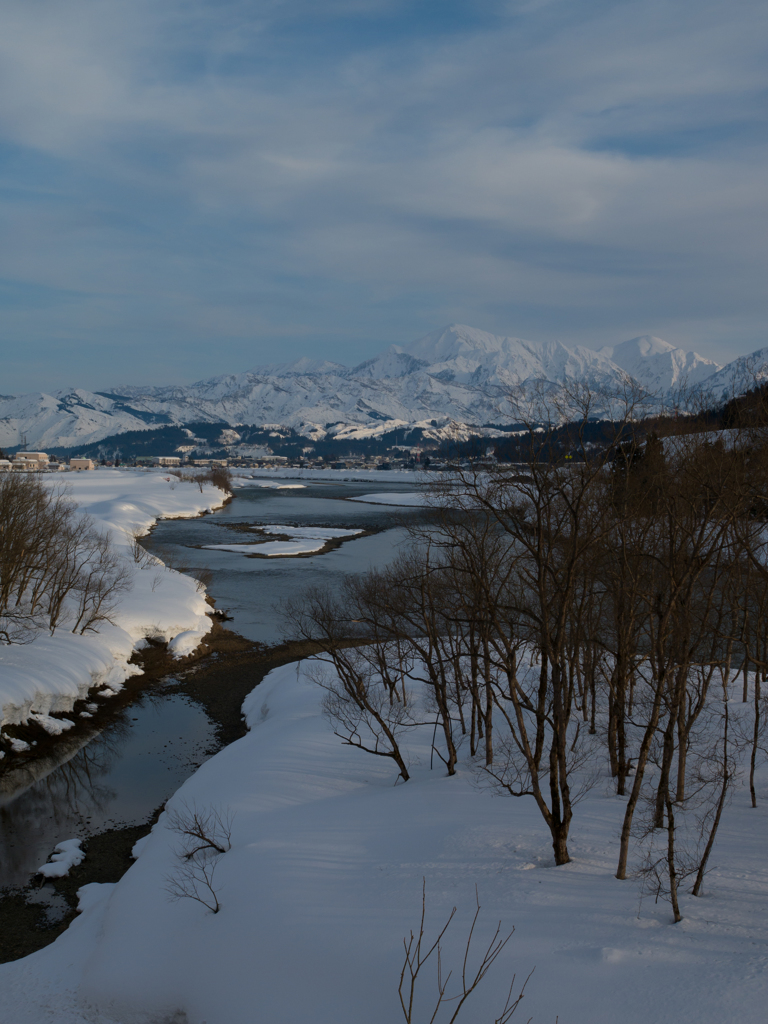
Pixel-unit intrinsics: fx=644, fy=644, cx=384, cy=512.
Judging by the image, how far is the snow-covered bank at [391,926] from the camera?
880cm

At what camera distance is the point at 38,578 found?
32344 millimetres

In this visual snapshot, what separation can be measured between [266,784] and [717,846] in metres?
11.3

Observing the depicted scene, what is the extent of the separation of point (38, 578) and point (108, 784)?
16.1m

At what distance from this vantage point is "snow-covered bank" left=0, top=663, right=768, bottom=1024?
8805 mm

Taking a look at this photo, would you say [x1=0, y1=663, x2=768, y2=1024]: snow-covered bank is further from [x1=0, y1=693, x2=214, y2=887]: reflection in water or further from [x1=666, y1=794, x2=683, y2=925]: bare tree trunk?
[x1=0, y1=693, x2=214, y2=887]: reflection in water

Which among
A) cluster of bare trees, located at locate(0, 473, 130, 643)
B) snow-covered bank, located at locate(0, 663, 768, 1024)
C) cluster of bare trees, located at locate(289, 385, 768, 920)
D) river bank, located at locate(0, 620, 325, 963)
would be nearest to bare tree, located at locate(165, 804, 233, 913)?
snow-covered bank, located at locate(0, 663, 768, 1024)

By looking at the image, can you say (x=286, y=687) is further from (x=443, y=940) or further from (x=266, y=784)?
(x=443, y=940)

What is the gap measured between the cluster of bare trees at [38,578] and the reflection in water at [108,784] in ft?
24.3

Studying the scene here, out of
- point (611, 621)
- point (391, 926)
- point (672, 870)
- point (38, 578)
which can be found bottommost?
point (391, 926)

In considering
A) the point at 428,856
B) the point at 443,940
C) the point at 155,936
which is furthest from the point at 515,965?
the point at 155,936

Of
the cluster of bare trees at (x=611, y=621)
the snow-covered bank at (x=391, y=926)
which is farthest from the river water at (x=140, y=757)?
the cluster of bare trees at (x=611, y=621)

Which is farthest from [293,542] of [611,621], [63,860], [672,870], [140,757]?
[672,870]

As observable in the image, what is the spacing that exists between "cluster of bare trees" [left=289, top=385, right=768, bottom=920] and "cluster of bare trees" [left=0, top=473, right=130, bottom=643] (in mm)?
14312

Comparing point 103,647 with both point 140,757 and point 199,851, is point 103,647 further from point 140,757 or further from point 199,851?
point 199,851
